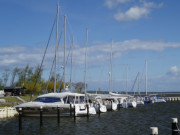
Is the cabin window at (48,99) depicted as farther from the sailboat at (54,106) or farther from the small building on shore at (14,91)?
the small building on shore at (14,91)

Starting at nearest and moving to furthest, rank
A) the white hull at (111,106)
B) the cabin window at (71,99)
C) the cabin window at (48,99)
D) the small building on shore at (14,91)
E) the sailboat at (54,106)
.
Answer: the sailboat at (54,106) < the cabin window at (48,99) < the cabin window at (71,99) < the white hull at (111,106) < the small building on shore at (14,91)

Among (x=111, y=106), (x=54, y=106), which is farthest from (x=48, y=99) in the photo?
(x=111, y=106)

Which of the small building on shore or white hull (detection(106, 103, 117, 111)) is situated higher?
the small building on shore

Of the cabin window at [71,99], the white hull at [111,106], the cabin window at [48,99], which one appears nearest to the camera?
the cabin window at [48,99]

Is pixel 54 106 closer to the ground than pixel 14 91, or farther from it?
closer to the ground

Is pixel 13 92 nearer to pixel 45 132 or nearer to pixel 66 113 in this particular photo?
pixel 66 113

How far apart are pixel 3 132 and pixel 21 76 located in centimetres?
9699

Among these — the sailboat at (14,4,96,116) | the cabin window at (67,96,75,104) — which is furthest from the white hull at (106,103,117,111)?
the cabin window at (67,96,75,104)

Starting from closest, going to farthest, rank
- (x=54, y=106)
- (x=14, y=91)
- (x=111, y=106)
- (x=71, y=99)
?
(x=54, y=106) < (x=71, y=99) < (x=111, y=106) < (x=14, y=91)

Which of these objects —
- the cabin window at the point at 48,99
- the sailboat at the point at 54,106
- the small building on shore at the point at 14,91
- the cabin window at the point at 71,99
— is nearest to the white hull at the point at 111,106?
the sailboat at the point at 54,106

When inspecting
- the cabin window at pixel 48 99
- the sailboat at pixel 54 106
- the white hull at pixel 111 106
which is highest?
the cabin window at pixel 48 99

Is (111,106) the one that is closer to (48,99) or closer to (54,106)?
(48,99)

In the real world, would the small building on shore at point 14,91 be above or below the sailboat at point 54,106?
above

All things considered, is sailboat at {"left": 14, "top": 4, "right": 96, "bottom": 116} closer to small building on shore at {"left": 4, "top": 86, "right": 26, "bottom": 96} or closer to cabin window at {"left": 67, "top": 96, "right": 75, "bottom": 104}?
cabin window at {"left": 67, "top": 96, "right": 75, "bottom": 104}
